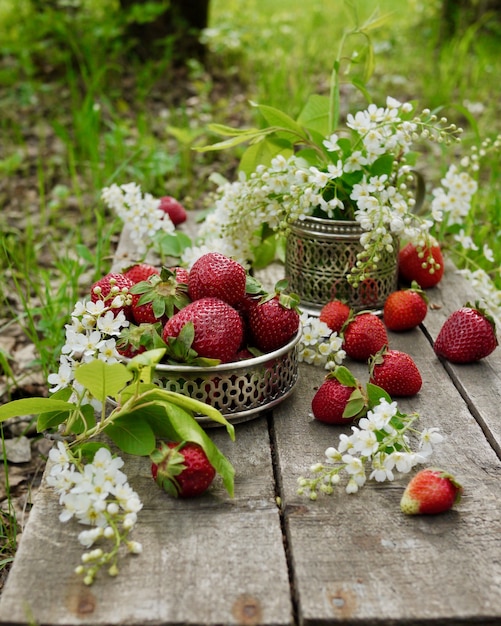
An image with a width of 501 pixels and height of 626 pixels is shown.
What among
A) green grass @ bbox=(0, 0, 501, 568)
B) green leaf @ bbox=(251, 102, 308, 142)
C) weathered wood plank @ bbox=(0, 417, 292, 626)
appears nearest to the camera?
weathered wood plank @ bbox=(0, 417, 292, 626)

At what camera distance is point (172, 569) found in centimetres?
105

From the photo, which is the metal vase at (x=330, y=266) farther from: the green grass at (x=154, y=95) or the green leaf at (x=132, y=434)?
the green grass at (x=154, y=95)

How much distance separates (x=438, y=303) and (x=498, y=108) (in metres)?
2.75

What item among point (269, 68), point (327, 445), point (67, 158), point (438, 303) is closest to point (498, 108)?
A: point (269, 68)

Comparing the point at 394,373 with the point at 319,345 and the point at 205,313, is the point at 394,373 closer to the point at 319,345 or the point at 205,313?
the point at 319,345

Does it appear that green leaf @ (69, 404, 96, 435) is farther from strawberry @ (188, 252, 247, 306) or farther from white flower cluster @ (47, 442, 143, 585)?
strawberry @ (188, 252, 247, 306)

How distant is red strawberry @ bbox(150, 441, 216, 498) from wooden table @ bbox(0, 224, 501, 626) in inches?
1.2

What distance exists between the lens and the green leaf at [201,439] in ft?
3.75

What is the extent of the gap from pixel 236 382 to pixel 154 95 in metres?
3.35

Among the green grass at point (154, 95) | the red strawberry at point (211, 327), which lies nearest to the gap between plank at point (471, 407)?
the red strawberry at point (211, 327)

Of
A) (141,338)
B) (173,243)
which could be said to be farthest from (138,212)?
(141,338)

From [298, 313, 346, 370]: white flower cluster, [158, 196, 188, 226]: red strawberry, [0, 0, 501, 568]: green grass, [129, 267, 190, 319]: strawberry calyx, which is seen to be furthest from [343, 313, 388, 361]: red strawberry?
[0, 0, 501, 568]: green grass

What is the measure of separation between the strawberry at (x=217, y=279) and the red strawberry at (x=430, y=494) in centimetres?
44

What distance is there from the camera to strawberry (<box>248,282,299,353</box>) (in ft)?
4.52
